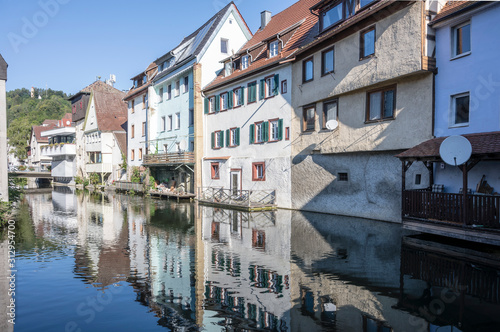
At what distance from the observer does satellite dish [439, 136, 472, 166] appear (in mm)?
11789

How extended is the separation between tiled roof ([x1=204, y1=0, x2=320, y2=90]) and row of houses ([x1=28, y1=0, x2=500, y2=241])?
0.42 ft

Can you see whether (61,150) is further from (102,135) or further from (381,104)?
(381,104)

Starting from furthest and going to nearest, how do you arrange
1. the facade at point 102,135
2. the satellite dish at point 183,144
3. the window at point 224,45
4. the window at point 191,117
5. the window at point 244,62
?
the facade at point 102,135
the satellite dish at point 183,144
the window at point 191,117
the window at point 224,45
the window at point 244,62

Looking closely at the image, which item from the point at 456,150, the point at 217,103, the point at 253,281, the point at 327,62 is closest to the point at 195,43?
the point at 217,103

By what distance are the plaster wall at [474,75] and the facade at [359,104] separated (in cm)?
43

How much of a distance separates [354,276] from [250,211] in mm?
13723

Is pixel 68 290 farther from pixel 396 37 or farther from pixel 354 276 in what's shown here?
pixel 396 37

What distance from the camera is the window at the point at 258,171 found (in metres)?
25.4

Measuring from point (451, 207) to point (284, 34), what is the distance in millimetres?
16992

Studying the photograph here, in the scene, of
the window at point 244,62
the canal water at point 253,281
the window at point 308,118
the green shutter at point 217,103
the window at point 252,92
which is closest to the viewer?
the canal water at point 253,281

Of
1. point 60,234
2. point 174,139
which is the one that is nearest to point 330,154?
point 60,234

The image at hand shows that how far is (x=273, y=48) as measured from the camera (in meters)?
26.0

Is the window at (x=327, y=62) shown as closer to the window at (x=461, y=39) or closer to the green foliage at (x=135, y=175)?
the window at (x=461, y=39)

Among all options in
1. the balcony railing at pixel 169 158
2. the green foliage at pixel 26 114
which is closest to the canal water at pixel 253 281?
the balcony railing at pixel 169 158
